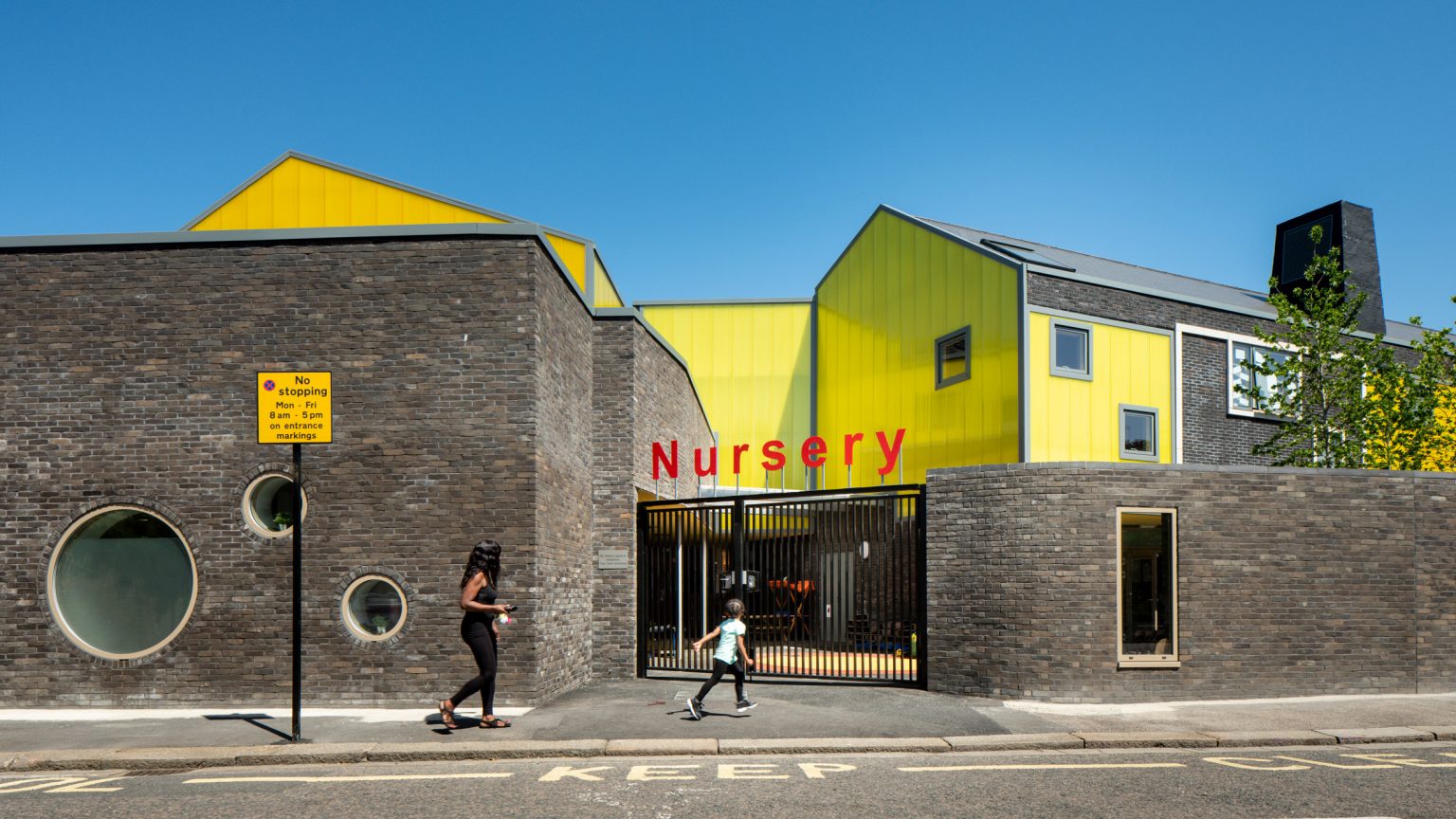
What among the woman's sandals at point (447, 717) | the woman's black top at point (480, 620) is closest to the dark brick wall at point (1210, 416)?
the woman's black top at point (480, 620)

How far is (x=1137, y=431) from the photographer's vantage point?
21.5 meters

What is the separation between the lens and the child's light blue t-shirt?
37.0ft

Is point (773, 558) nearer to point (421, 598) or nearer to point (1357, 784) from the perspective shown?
point (421, 598)

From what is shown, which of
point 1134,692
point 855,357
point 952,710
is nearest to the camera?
point 952,710

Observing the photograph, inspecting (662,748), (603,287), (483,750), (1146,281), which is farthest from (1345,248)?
(483,750)

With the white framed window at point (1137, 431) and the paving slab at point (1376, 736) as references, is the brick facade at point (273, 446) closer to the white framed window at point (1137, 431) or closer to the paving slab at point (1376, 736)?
the paving slab at point (1376, 736)

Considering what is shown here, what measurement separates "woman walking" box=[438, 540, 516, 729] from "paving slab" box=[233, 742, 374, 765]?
1.02m

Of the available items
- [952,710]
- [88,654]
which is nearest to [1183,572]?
[952,710]

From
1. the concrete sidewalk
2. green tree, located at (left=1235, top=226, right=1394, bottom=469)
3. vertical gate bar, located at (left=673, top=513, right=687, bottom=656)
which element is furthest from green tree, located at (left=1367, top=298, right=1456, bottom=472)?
vertical gate bar, located at (left=673, top=513, right=687, bottom=656)

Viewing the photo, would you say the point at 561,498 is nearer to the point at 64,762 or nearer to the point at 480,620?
the point at 480,620

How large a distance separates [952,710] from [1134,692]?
2.54m

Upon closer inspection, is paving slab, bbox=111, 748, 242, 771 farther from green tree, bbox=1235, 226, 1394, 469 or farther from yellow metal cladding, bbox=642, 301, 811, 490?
yellow metal cladding, bbox=642, 301, 811, 490

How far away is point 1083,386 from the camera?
2064cm

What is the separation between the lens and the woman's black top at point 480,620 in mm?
10188
